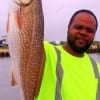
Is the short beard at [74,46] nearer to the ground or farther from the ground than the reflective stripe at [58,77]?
farther from the ground

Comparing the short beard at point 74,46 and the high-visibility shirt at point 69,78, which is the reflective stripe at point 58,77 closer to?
the high-visibility shirt at point 69,78

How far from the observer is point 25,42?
3.11 m

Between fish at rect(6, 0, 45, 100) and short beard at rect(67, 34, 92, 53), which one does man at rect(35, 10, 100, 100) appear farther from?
fish at rect(6, 0, 45, 100)

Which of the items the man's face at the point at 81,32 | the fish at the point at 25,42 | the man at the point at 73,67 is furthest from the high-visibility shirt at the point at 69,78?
the fish at the point at 25,42

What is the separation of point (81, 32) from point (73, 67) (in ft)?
1.03

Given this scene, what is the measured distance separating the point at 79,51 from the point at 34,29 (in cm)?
79

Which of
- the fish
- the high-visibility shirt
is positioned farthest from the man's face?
the fish

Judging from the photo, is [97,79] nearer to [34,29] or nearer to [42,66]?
[42,66]

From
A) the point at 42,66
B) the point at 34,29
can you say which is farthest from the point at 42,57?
the point at 34,29

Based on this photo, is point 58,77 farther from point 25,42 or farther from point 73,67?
point 25,42

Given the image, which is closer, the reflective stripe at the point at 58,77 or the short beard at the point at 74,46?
the reflective stripe at the point at 58,77

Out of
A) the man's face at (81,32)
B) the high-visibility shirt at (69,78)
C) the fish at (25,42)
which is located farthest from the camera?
the man's face at (81,32)

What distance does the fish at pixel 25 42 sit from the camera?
306 cm

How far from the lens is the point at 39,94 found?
11.3ft
